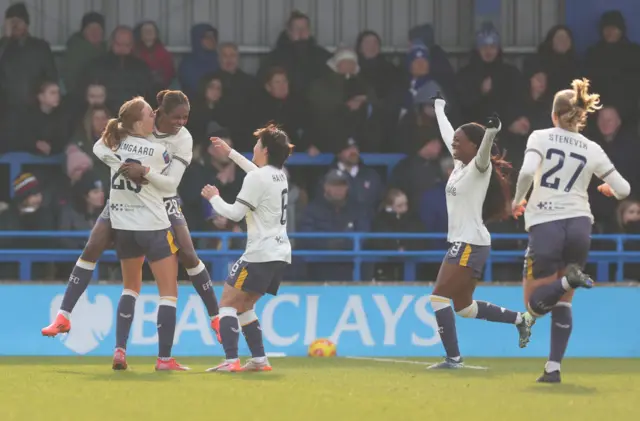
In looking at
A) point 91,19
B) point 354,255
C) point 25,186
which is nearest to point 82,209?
point 25,186

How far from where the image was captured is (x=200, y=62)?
18328 mm

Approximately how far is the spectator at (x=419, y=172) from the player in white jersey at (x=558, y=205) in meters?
6.32

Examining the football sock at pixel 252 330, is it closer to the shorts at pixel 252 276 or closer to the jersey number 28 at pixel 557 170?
the shorts at pixel 252 276

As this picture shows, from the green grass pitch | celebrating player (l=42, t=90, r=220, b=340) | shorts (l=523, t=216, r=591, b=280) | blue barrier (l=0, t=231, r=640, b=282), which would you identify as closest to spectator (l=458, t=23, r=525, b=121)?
blue barrier (l=0, t=231, r=640, b=282)

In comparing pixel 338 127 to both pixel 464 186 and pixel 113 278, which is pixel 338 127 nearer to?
pixel 113 278

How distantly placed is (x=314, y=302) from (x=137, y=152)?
161 inches

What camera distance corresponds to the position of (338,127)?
1753 centimetres

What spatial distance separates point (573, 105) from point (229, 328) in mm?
3072

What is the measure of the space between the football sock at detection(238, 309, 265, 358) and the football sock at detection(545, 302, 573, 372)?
226 centimetres

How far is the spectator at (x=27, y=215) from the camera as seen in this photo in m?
16.4

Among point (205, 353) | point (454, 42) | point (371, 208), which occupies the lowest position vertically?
point (205, 353)

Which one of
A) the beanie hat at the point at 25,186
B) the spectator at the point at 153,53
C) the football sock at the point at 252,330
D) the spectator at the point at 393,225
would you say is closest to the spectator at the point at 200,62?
the spectator at the point at 153,53

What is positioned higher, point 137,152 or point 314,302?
point 137,152

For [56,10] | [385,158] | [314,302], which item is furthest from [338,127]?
[56,10]
